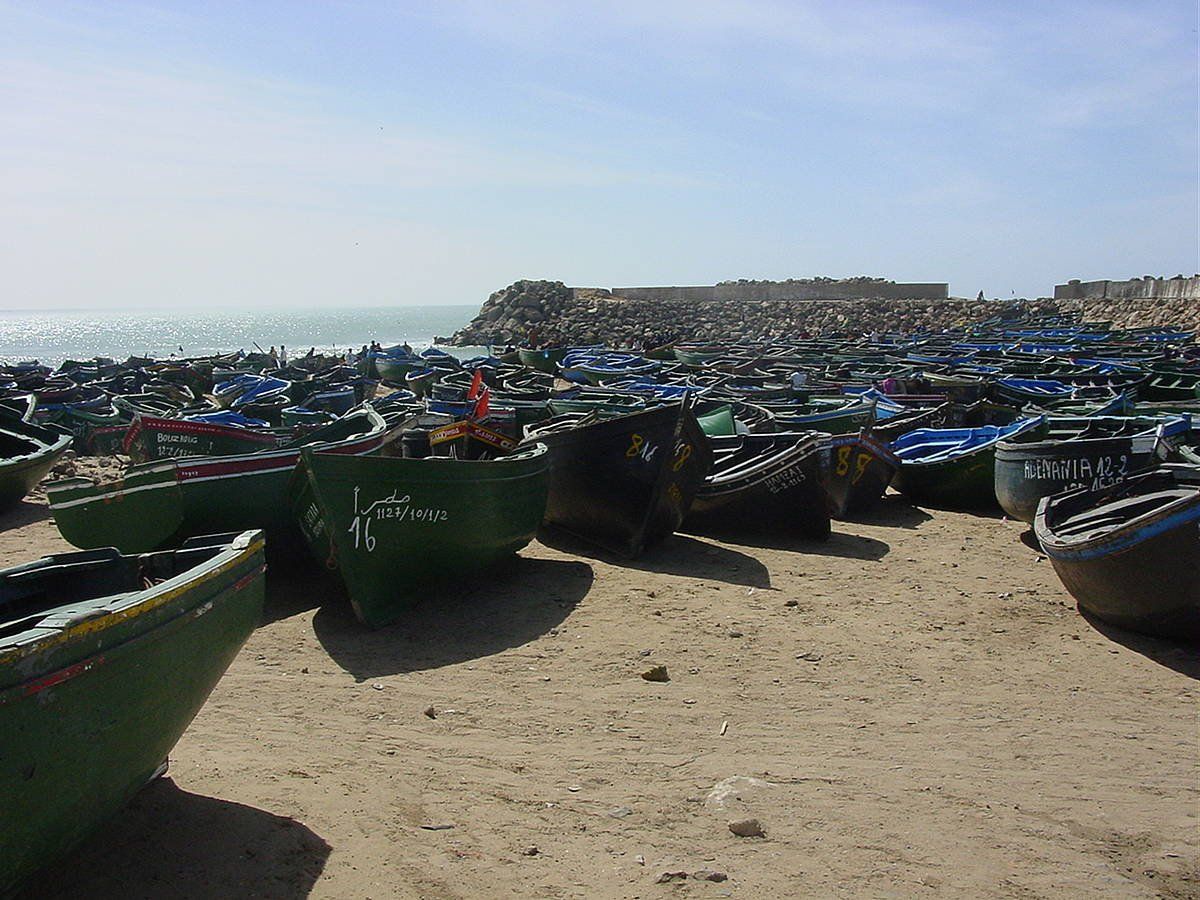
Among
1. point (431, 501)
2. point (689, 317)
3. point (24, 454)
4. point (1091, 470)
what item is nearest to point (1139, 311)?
point (689, 317)

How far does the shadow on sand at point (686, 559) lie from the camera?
973 cm

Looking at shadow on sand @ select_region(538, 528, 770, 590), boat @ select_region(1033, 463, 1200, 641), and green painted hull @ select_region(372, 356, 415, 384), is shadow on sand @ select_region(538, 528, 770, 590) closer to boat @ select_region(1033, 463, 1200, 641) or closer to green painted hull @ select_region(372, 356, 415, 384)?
boat @ select_region(1033, 463, 1200, 641)

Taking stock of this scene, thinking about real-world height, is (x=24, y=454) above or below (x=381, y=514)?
below

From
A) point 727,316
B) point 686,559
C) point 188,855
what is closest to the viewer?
point 188,855

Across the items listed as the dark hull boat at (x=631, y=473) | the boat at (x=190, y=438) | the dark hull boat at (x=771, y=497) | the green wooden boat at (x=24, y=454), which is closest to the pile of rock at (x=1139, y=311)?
the dark hull boat at (x=771, y=497)

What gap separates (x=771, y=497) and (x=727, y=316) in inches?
2133

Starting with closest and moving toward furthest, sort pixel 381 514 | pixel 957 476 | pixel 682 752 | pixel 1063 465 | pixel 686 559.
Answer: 1. pixel 682 752
2. pixel 381 514
3. pixel 1063 465
4. pixel 686 559
5. pixel 957 476

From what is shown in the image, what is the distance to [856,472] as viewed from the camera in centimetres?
1241

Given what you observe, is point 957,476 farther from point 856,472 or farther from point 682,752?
point 682,752

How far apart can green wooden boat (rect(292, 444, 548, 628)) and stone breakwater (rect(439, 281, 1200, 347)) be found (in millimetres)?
42191

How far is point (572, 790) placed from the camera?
5.41 m

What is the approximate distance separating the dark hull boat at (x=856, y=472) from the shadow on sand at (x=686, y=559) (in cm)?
212

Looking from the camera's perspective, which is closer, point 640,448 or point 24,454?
point 640,448

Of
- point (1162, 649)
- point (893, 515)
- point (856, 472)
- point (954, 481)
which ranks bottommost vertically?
point (893, 515)
